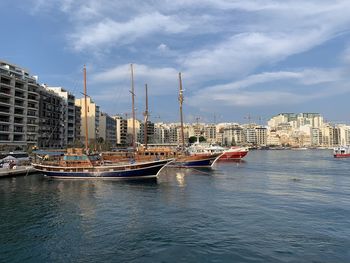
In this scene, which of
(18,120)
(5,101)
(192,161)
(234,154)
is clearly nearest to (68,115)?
(18,120)

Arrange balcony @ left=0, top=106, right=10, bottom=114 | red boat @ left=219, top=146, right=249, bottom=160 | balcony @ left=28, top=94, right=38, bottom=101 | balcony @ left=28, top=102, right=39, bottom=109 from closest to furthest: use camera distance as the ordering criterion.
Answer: balcony @ left=0, top=106, right=10, bottom=114 → balcony @ left=28, top=94, right=38, bottom=101 → balcony @ left=28, top=102, right=39, bottom=109 → red boat @ left=219, top=146, right=249, bottom=160

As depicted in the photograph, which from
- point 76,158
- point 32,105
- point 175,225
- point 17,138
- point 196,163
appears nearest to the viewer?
point 175,225

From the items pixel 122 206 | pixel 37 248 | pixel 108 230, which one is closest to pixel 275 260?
pixel 108 230

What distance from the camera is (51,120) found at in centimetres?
11312

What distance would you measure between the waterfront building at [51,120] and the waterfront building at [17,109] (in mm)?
4080

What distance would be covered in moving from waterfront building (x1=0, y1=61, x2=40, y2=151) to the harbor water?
56.2 m

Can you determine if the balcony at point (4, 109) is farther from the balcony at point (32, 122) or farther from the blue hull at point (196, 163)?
the blue hull at point (196, 163)

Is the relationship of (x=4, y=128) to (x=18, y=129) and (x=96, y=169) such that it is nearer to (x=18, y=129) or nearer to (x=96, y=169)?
(x=18, y=129)

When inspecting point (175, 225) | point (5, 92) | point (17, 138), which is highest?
point (5, 92)

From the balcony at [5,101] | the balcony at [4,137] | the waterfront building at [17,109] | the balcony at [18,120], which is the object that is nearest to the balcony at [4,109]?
the waterfront building at [17,109]

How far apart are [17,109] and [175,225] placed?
8573 cm

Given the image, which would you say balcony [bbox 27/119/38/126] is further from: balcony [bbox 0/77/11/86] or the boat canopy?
the boat canopy

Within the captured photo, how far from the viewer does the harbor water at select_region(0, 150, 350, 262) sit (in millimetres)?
17578

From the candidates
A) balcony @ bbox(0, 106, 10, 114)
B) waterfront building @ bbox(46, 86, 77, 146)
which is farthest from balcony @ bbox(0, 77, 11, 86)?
waterfront building @ bbox(46, 86, 77, 146)
